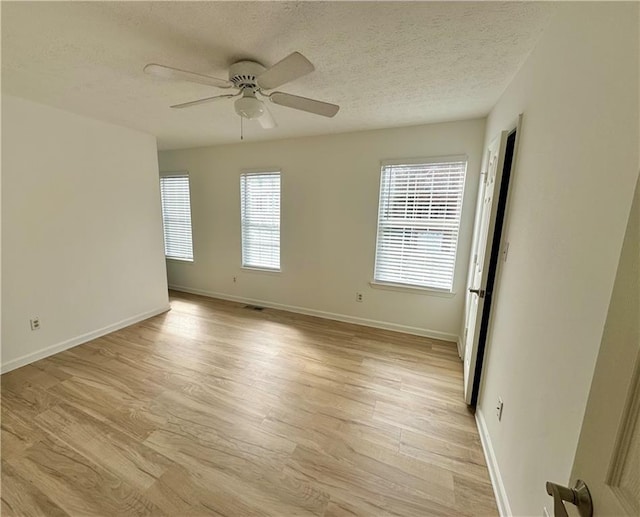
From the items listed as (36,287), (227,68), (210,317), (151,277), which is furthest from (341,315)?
(36,287)

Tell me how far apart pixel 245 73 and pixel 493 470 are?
2792 mm

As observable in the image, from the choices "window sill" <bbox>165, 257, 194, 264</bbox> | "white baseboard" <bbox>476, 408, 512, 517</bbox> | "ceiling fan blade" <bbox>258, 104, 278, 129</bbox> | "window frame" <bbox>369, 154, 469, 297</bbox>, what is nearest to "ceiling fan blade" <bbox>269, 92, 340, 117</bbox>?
"ceiling fan blade" <bbox>258, 104, 278, 129</bbox>

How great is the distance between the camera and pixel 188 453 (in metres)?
1.67

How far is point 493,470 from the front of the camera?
1541mm

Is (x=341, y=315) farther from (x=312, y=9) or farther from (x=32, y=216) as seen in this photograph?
(x=32, y=216)

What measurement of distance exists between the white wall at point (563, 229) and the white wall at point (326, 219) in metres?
1.44

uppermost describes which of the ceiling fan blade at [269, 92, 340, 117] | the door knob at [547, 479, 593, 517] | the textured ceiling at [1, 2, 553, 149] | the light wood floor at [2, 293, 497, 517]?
the textured ceiling at [1, 2, 553, 149]

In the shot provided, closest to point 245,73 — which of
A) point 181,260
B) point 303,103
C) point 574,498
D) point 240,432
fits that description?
point 303,103

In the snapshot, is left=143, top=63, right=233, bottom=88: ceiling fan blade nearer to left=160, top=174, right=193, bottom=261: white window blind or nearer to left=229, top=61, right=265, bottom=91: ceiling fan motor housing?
left=229, top=61, right=265, bottom=91: ceiling fan motor housing

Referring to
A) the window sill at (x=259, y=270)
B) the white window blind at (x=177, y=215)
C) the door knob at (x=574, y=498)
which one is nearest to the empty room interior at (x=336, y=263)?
the door knob at (x=574, y=498)

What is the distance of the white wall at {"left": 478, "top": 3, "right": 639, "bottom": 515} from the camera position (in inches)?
30.6

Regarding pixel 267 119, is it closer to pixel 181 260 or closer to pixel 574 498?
pixel 574 498

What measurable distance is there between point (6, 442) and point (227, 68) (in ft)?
9.15

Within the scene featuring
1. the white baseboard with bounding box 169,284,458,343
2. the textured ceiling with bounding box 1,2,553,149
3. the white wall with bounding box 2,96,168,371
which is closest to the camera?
the textured ceiling with bounding box 1,2,553,149
